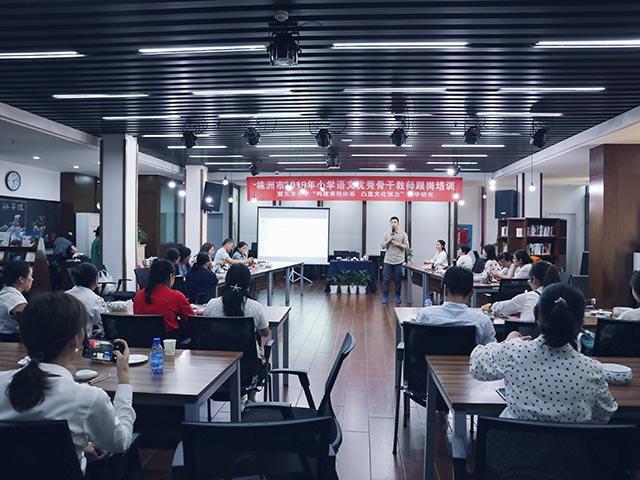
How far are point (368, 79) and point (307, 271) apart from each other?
8938mm

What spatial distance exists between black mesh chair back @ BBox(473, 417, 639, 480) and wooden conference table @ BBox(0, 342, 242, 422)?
1.13m

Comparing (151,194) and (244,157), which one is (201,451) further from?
(151,194)

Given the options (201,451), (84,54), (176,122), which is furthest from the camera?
(176,122)

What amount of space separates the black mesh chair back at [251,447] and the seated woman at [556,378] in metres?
0.74

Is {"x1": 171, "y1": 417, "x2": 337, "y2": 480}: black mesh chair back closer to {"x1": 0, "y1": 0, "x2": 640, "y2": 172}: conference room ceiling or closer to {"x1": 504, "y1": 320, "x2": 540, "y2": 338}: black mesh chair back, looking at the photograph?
{"x1": 504, "y1": 320, "x2": 540, "y2": 338}: black mesh chair back

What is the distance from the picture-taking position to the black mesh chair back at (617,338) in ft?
9.50

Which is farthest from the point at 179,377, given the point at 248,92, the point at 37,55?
the point at 248,92

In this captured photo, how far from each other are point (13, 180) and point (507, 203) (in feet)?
38.5

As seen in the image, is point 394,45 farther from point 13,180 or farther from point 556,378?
point 13,180

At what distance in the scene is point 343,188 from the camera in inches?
430

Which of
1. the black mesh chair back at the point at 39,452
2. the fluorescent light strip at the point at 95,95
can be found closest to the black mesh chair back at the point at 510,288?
the black mesh chair back at the point at 39,452

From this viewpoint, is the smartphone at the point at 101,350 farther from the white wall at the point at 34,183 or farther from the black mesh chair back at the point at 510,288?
the white wall at the point at 34,183

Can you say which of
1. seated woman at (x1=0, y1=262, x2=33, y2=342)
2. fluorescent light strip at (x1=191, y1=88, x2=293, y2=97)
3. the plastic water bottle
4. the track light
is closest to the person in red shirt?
seated woman at (x1=0, y1=262, x2=33, y2=342)

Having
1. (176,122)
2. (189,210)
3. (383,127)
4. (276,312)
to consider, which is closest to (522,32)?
(276,312)
